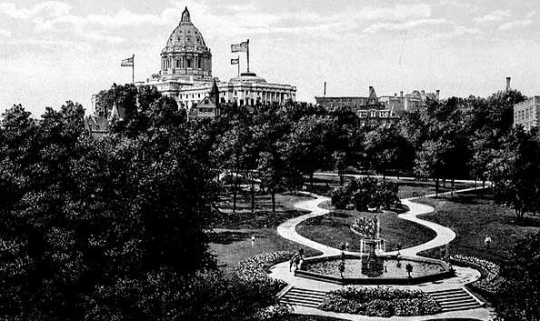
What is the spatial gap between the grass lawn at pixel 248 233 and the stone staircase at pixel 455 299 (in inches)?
525

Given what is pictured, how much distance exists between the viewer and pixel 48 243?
1129 inches

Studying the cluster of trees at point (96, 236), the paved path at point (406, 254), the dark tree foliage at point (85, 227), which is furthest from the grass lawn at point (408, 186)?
the dark tree foliage at point (85, 227)

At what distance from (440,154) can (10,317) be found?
64.3 m

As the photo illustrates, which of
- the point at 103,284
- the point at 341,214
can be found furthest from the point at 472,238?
the point at 103,284

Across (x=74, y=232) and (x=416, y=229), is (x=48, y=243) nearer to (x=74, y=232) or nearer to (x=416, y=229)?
(x=74, y=232)

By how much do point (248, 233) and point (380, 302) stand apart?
22905 mm

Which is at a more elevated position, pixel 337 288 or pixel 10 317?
pixel 10 317

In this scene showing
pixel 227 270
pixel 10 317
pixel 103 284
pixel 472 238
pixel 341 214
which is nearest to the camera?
pixel 10 317

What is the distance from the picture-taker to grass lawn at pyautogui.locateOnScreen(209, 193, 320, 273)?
51753 millimetres

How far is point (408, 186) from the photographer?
3583 inches

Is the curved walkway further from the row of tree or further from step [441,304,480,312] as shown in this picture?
step [441,304,480,312]

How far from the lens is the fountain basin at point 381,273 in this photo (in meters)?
42.9

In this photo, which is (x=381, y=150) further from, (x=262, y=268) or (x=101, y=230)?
(x=101, y=230)

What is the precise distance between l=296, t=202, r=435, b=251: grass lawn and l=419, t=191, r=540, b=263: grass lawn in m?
3.44
